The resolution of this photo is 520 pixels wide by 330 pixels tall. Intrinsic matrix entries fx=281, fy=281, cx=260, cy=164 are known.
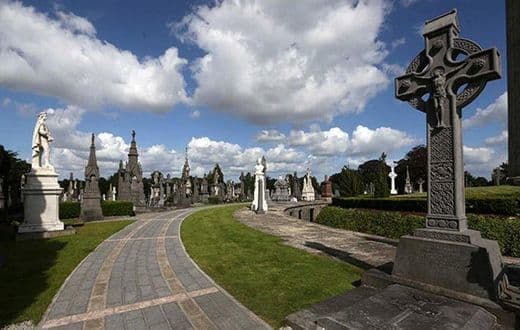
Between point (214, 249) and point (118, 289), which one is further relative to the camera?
point (214, 249)

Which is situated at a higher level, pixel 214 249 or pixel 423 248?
pixel 423 248

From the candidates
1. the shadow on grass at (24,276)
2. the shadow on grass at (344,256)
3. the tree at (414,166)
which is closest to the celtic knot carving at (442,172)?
the shadow on grass at (344,256)

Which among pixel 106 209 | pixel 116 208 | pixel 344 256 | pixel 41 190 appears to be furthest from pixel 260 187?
pixel 344 256

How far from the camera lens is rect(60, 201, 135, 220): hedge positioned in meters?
21.0

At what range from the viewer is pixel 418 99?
599cm

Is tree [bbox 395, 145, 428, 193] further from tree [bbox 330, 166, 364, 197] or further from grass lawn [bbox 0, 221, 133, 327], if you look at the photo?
grass lawn [bbox 0, 221, 133, 327]

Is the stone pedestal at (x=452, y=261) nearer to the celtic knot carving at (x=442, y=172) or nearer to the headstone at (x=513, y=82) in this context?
the celtic knot carving at (x=442, y=172)

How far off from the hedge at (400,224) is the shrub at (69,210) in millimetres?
18278

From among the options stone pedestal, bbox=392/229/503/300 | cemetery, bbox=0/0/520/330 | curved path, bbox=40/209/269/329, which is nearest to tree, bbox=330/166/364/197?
cemetery, bbox=0/0/520/330

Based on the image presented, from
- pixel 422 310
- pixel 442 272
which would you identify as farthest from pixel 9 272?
pixel 442 272

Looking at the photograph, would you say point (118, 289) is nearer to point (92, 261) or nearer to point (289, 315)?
point (92, 261)

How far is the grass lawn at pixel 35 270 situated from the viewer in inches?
195

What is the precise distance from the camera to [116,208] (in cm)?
2291

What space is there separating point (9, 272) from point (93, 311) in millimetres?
4153
